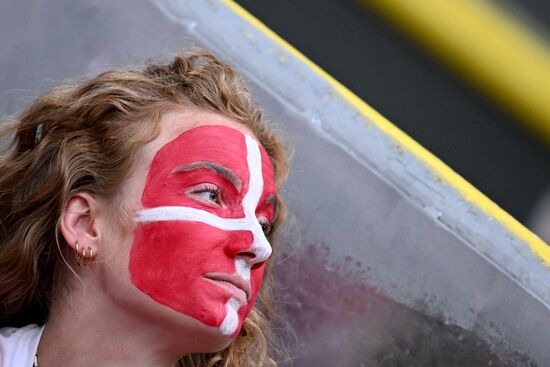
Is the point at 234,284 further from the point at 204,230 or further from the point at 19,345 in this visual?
the point at 19,345

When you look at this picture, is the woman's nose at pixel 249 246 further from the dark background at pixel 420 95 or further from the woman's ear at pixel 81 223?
the dark background at pixel 420 95

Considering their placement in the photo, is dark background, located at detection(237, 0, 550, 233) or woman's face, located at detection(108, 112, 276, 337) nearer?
woman's face, located at detection(108, 112, 276, 337)

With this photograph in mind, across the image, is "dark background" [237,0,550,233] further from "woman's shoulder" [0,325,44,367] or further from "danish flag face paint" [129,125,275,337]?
"woman's shoulder" [0,325,44,367]

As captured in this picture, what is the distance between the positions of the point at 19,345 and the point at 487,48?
147 cm

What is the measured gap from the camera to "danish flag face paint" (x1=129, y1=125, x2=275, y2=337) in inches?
72.9

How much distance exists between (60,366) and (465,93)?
1.50 meters

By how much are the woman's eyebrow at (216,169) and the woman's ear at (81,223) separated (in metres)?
0.17

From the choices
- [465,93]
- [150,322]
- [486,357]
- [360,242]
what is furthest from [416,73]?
[150,322]

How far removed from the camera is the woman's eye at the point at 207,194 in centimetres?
191

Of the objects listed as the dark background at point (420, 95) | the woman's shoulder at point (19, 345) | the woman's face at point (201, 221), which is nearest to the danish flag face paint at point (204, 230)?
the woman's face at point (201, 221)

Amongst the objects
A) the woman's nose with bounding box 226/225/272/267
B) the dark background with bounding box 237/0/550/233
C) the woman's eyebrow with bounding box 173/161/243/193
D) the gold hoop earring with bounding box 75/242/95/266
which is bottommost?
the dark background with bounding box 237/0/550/233

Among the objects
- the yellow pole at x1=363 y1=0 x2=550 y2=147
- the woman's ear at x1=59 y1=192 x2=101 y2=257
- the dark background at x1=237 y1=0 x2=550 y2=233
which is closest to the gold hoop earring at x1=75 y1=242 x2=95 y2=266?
the woman's ear at x1=59 y1=192 x2=101 y2=257

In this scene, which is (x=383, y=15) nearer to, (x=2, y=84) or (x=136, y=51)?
(x=136, y=51)

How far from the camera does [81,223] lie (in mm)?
1967
